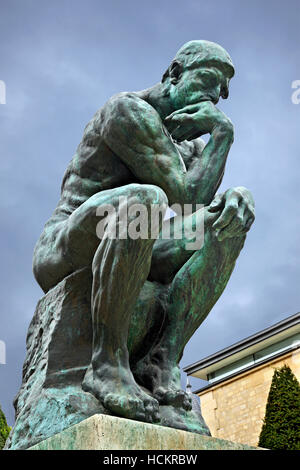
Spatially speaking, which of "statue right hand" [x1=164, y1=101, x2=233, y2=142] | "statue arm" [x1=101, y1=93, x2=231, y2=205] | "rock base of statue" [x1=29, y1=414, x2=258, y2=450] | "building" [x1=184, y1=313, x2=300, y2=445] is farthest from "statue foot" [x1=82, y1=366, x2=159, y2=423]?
"building" [x1=184, y1=313, x2=300, y2=445]

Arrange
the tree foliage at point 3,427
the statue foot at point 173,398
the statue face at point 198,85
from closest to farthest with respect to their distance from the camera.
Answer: the statue foot at point 173,398 → the statue face at point 198,85 → the tree foliage at point 3,427

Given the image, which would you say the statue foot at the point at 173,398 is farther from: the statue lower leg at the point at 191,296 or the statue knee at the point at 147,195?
the statue knee at the point at 147,195

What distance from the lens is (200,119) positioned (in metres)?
3.83

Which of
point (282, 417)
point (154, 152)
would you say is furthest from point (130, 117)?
point (282, 417)

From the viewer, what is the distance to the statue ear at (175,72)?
4.07m

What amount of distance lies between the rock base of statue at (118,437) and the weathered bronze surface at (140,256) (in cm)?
19

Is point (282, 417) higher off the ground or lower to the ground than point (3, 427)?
higher

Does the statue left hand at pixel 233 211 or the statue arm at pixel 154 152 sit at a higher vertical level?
the statue arm at pixel 154 152

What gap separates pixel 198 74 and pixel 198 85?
0.08 m

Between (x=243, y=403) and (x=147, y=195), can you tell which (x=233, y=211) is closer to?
(x=147, y=195)

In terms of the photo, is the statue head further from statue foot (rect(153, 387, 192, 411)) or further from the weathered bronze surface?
statue foot (rect(153, 387, 192, 411))

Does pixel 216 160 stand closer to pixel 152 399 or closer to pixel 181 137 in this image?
pixel 181 137

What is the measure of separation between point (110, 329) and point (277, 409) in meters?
14.9

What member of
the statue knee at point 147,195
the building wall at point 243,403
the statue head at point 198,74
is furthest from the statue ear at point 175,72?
the building wall at point 243,403
